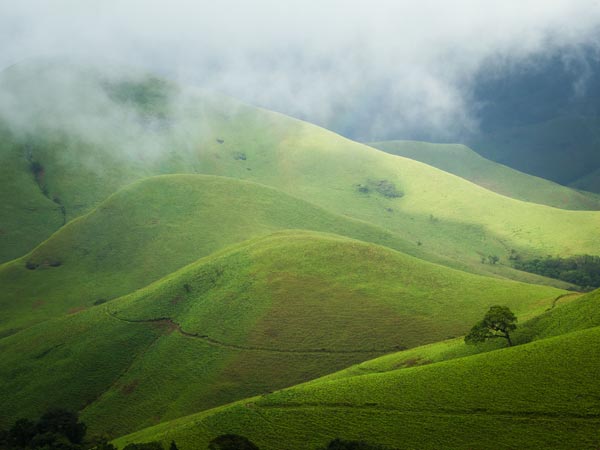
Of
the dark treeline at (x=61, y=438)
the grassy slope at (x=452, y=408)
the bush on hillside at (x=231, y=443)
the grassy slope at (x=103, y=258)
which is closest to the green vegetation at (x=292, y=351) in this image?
the grassy slope at (x=452, y=408)

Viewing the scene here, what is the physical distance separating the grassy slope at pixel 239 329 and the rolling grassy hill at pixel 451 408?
24.5 metres

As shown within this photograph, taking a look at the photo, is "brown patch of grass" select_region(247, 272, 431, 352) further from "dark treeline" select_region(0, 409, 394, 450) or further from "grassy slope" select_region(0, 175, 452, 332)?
"grassy slope" select_region(0, 175, 452, 332)

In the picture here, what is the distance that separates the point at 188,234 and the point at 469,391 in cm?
14736

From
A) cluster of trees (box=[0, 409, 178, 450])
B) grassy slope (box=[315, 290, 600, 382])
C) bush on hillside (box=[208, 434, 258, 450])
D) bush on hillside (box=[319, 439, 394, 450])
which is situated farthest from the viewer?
cluster of trees (box=[0, 409, 178, 450])

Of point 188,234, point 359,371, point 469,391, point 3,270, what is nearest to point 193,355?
point 359,371

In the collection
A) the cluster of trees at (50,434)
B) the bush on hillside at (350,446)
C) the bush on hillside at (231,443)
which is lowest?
the cluster of trees at (50,434)

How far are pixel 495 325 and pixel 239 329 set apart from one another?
174ft

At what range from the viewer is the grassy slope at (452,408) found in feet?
158

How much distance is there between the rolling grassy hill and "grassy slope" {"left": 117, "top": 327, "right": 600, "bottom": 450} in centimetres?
10

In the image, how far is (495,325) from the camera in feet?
233

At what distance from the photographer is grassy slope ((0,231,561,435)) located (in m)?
90.7

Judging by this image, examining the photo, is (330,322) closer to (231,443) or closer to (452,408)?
(452,408)

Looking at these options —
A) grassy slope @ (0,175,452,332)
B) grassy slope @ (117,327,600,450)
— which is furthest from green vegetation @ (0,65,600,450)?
grassy slope @ (0,175,452,332)

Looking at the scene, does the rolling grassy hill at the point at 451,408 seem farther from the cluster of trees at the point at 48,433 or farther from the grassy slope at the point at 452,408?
the cluster of trees at the point at 48,433
